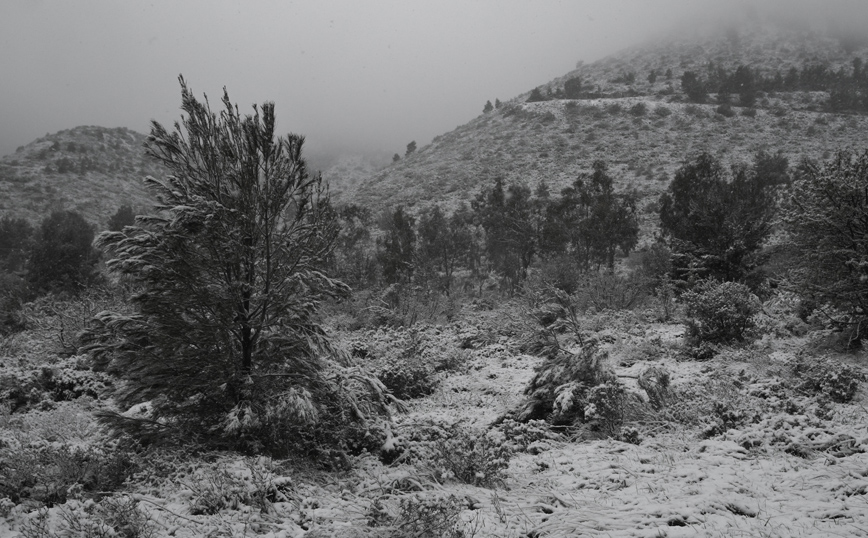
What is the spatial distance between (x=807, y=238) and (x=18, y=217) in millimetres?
60856

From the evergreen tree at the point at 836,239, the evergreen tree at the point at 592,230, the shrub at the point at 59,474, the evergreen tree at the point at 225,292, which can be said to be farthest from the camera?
the evergreen tree at the point at 592,230

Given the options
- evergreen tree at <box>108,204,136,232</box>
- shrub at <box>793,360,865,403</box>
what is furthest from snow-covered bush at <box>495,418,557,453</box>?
evergreen tree at <box>108,204,136,232</box>

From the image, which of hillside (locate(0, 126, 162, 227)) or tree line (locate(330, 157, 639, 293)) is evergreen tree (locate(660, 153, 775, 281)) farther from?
hillside (locate(0, 126, 162, 227))

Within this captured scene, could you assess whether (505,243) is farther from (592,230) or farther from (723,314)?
(723,314)

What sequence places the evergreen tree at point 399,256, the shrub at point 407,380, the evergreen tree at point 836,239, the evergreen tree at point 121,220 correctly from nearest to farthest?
the evergreen tree at point 836,239, the shrub at point 407,380, the evergreen tree at point 399,256, the evergreen tree at point 121,220

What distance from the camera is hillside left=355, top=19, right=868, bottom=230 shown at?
149 feet

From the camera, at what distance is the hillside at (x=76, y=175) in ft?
154

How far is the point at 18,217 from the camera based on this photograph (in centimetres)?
4306

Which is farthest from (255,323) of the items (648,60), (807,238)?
(648,60)

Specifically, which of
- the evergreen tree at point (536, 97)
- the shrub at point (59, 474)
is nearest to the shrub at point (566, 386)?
the shrub at point (59, 474)

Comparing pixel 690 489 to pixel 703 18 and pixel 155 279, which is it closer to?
pixel 155 279

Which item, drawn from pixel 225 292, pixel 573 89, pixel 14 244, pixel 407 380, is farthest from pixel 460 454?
pixel 573 89

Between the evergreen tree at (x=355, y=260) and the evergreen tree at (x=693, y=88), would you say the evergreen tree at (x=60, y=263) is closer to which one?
the evergreen tree at (x=355, y=260)

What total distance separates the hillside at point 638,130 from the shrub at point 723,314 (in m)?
31.8
